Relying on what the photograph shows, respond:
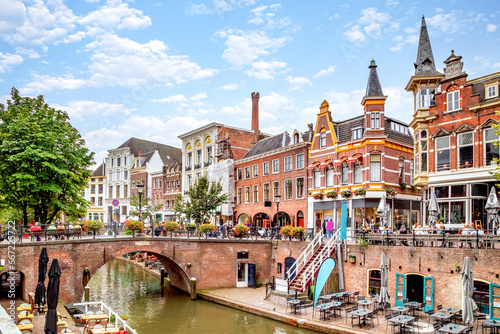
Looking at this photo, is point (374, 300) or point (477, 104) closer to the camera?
point (374, 300)

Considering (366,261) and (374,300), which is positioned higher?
(366,261)

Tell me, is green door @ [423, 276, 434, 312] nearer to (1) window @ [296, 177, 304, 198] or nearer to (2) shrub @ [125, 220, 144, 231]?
(2) shrub @ [125, 220, 144, 231]

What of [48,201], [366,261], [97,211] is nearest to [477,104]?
[366,261]

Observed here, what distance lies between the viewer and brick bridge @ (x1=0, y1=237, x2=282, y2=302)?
2197cm

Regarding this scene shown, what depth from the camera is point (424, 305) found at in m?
19.1

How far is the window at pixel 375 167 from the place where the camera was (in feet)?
98.6

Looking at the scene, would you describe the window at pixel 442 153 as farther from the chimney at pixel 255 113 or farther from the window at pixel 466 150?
the chimney at pixel 255 113

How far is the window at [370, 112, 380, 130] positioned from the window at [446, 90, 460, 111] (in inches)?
264

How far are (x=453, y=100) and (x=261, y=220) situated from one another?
23270 mm

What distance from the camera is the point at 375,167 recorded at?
30.2 m

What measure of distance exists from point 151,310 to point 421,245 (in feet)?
50.0

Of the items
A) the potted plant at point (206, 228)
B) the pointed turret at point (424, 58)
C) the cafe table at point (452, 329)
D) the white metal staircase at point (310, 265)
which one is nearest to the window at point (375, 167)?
the pointed turret at point (424, 58)

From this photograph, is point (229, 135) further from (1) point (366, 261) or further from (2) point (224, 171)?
(1) point (366, 261)

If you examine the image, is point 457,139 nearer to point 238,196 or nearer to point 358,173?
point 358,173
